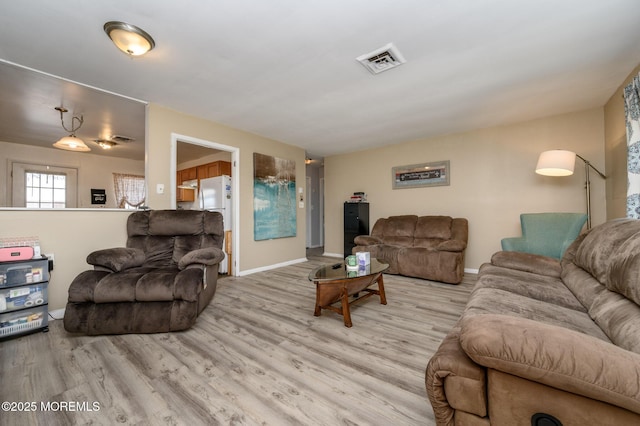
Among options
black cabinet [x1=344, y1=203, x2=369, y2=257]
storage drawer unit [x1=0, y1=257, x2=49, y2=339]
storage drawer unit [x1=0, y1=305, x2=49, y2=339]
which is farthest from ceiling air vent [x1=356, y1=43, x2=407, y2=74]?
storage drawer unit [x1=0, y1=305, x2=49, y2=339]

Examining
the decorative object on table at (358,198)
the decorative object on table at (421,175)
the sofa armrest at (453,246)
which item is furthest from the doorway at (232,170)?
the sofa armrest at (453,246)

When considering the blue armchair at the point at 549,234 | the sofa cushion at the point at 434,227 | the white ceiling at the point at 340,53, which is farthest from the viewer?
the sofa cushion at the point at 434,227

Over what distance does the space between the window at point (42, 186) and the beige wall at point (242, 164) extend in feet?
13.4

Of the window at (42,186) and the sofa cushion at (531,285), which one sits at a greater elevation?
the window at (42,186)

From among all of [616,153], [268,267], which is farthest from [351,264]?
Result: [616,153]

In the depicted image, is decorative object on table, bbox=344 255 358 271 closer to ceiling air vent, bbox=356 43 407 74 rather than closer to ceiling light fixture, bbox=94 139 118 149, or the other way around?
ceiling air vent, bbox=356 43 407 74

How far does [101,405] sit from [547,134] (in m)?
5.37

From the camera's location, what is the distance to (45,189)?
5152mm

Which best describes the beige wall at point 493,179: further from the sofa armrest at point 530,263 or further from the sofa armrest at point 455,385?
the sofa armrest at point 455,385

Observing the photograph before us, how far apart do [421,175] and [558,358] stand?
4.24 m

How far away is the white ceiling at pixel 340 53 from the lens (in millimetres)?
1698

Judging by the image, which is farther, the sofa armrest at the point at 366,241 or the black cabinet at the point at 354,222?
the black cabinet at the point at 354,222

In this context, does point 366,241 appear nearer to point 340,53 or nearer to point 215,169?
point 340,53

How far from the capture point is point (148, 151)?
305 centimetres
